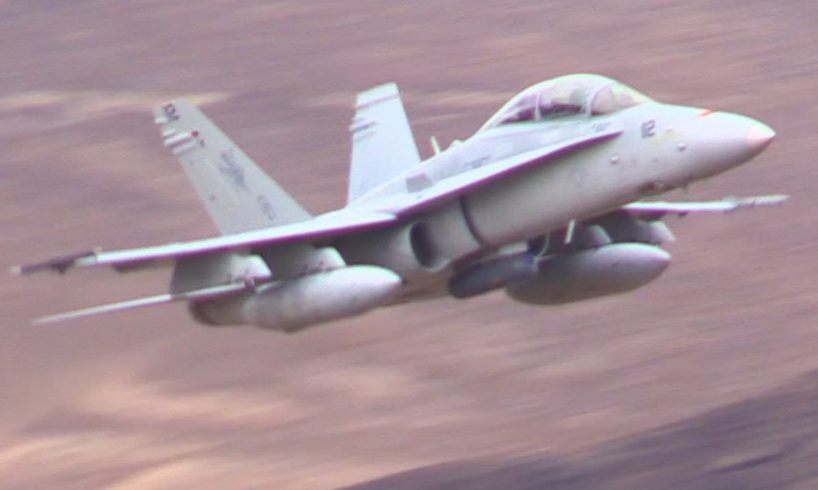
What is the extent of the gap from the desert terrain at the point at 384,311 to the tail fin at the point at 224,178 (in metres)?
3.69

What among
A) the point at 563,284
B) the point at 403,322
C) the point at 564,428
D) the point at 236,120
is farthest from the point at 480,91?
the point at 563,284

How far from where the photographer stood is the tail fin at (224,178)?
2291cm

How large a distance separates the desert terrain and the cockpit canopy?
14.0ft

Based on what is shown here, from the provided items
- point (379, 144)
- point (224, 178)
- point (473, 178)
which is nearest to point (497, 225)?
point (473, 178)

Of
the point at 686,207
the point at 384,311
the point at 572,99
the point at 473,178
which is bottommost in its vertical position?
the point at 384,311

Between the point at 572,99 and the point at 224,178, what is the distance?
4467mm

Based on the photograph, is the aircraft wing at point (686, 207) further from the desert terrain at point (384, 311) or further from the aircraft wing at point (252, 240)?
the aircraft wing at point (252, 240)

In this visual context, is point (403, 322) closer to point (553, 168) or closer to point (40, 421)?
point (40, 421)

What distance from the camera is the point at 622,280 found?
867 inches

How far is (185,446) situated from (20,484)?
2439 mm

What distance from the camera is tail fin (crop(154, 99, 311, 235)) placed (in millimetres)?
22906

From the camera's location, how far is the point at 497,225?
2088 cm

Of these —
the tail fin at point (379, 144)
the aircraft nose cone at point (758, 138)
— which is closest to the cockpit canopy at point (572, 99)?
the aircraft nose cone at point (758, 138)

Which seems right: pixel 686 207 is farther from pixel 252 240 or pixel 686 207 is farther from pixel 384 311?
pixel 384 311
